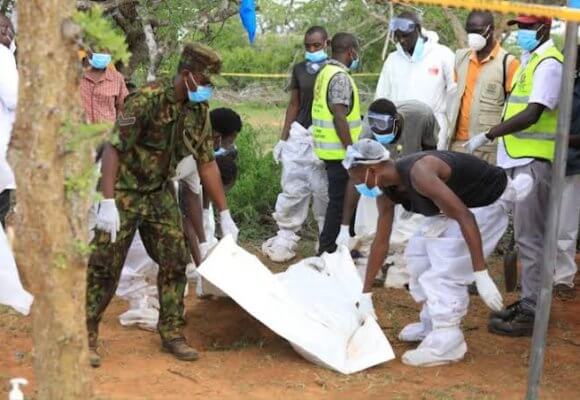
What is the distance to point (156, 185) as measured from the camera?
502cm

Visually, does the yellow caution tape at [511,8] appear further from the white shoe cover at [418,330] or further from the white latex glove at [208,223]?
the white latex glove at [208,223]

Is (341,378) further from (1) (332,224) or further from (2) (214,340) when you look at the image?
(1) (332,224)

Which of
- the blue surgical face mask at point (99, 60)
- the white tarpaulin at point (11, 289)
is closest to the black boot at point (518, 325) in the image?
the white tarpaulin at point (11, 289)

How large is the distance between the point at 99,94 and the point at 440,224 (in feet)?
7.75

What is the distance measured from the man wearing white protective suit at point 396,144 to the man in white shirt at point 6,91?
2.17 m

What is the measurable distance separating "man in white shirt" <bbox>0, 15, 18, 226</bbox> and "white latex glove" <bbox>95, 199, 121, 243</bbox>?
980mm

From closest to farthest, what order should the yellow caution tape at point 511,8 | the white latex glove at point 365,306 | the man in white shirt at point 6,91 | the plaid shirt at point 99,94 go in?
1. the yellow caution tape at point 511,8
2. the white latex glove at point 365,306
3. the man in white shirt at point 6,91
4. the plaid shirt at point 99,94

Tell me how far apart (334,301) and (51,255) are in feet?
8.50

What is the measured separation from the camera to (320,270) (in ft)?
18.8

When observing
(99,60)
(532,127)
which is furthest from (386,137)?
(99,60)

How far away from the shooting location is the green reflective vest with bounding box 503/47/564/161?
18.3ft

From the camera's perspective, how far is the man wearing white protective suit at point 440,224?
4.83 m

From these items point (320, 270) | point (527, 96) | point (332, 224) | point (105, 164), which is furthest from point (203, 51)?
point (332, 224)

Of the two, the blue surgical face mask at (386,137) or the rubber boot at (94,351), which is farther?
the blue surgical face mask at (386,137)
